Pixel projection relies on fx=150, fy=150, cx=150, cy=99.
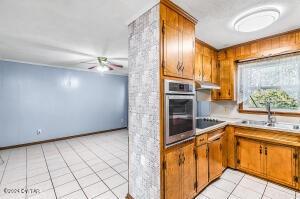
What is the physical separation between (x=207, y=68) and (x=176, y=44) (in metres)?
1.50

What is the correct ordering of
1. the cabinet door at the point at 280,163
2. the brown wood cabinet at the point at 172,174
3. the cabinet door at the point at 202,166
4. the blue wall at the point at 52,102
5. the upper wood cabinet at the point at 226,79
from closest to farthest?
1. the brown wood cabinet at the point at 172,174
2. the cabinet door at the point at 202,166
3. the cabinet door at the point at 280,163
4. the upper wood cabinet at the point at 226,79
5. the blue wall at the point at 52,102

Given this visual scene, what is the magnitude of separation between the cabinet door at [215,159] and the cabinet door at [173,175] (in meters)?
0.80

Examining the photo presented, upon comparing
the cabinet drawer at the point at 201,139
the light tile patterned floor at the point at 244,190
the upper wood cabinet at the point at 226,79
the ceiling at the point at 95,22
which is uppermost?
the ceiling at the point at 95,22

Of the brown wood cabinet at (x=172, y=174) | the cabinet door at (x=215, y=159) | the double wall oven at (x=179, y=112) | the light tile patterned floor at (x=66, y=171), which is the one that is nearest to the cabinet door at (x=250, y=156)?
the cabinet door at (x=215, y=159)

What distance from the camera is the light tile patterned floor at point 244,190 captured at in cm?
213

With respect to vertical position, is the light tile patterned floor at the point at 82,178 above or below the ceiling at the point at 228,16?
below

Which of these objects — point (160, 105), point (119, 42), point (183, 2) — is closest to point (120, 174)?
point (160, 105)

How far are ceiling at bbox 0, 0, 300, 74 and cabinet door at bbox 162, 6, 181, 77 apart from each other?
0.16 m

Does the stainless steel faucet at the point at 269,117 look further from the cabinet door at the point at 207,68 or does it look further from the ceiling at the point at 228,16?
the ceiling at the point at 228,16

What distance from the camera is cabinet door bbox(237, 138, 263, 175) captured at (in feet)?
8.47

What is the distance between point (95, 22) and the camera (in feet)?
7.07

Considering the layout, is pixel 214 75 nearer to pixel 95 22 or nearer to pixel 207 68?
pixel 207 68

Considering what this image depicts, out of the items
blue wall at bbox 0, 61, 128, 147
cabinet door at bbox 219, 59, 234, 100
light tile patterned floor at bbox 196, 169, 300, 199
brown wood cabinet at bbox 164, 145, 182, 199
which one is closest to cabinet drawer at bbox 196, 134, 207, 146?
brown wood cabinet at bbox 164, 145, 182, 199

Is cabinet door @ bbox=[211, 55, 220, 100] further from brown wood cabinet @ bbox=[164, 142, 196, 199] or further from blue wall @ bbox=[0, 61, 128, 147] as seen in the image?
Result: blue wall @ bbox=[0, 61, 128, 147]
